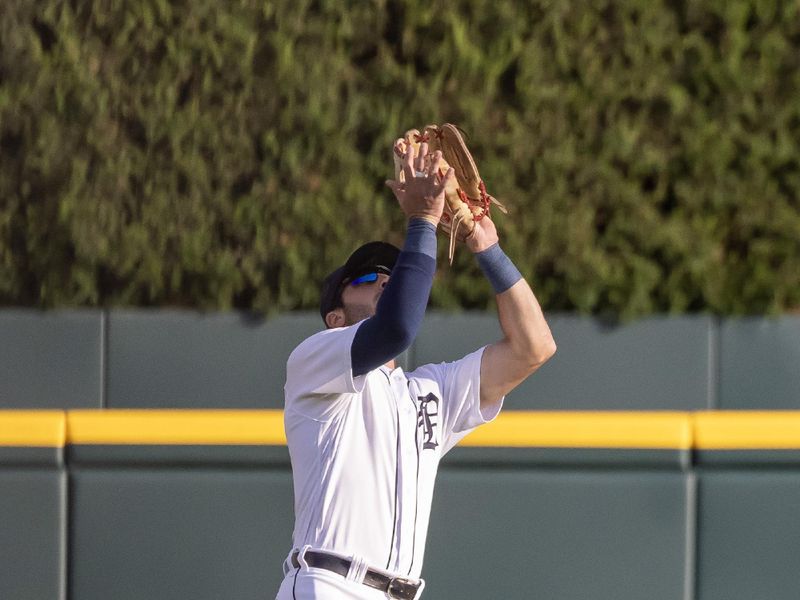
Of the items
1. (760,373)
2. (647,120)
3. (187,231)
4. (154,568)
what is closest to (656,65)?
(647,120)

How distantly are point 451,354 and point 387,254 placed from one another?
1527 millimetres

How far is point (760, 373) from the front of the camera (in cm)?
493

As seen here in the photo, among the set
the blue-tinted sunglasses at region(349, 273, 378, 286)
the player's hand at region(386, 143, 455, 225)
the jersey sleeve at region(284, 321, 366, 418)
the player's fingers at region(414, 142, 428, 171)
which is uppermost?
the player's fingers at region(414, 142, 428, 171)

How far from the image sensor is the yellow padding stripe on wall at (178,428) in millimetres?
4832

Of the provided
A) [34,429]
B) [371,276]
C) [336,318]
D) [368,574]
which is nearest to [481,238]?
[371,276]

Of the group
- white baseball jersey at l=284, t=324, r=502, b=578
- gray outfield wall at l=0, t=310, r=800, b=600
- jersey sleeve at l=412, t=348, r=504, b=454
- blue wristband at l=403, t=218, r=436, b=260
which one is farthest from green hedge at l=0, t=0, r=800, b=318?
blue wristband at l=403, t=218, r=436, b=260

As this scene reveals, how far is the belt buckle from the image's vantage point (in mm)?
3266

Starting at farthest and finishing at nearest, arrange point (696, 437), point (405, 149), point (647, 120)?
point (647, 120)
point (696, 437)
point (405, 149)

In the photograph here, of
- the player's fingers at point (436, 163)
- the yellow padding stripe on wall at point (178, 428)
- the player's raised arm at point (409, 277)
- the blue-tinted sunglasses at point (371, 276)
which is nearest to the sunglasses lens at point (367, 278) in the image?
the blue-tinted sunglasses at point (371, 276)

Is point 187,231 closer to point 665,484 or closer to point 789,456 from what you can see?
point 665,484

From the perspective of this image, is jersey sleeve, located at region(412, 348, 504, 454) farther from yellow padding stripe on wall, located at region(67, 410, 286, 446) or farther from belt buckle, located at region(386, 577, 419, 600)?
yellow padding stripe on wall, located at region(67, 410, 286, 446)

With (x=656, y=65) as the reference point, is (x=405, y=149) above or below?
below

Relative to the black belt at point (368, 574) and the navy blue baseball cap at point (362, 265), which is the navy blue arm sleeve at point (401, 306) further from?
the black belt at point (368, 574)

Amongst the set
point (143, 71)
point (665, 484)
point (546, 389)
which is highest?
point (143, 71)
